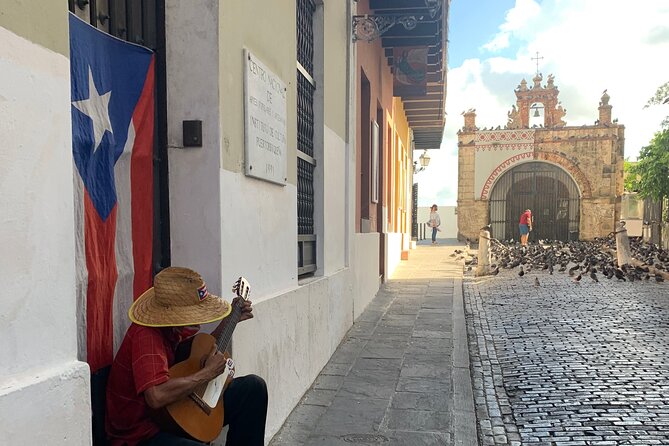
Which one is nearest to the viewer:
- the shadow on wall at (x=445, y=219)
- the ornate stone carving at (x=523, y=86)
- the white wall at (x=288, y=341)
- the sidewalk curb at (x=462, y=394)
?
the white wall at (x=288, y=341)

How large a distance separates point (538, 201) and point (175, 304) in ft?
86.6

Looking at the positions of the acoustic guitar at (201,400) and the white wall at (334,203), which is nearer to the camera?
the acoustic guitar at (201,400)

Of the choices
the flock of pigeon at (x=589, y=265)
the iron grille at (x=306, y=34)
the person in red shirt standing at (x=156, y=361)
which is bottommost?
the flock of pigeon at (x=589, y=265)

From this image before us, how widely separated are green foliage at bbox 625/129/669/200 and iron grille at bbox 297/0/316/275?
13.6m

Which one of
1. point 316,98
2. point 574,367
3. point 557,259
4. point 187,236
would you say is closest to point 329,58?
point 316,98

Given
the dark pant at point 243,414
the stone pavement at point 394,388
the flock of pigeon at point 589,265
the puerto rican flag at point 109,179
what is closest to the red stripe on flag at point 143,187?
the puerto rican flag at point 109,179

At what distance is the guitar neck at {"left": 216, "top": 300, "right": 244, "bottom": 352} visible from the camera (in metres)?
2.77

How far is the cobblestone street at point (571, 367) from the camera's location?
13.0 ft

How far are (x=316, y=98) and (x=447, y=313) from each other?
14.1ft

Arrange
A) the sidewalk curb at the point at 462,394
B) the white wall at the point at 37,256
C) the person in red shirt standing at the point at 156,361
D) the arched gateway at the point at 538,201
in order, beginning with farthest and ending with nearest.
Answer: the arched gateway at the point at 538,201 → the sidewalk curb at the point at 462,394 → the person in red shirt standing at the point at 156,361 → the white wall at the point at 37,256

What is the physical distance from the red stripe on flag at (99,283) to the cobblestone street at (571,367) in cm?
266

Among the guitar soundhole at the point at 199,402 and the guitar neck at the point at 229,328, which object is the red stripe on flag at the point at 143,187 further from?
the guitar soundhole at the point at 199,402

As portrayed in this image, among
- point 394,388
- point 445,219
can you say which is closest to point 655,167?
point 394,388

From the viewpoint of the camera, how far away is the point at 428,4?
8500 mm
